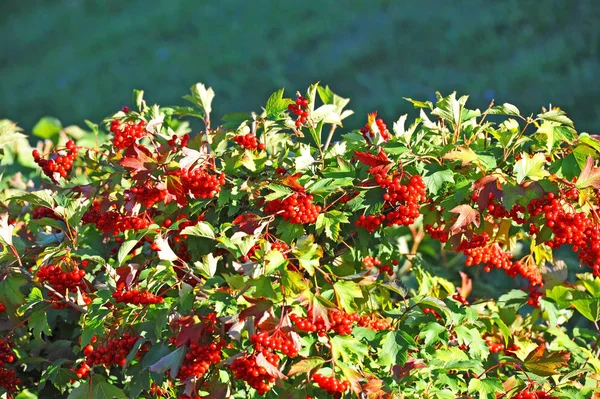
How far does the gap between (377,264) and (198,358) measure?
0.82 metres

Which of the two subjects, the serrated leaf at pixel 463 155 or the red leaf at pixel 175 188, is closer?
the serrated leaf at pixel 463 155

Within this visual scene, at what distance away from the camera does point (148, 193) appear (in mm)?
2547

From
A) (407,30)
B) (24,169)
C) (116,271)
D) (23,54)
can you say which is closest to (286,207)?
(116,271)

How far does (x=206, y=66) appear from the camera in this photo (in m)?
9.41

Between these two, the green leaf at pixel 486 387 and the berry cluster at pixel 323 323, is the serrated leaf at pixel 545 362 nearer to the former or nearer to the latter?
the green leaf at pixel 486 387

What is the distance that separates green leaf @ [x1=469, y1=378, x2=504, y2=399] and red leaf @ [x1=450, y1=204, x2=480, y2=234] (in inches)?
17.5

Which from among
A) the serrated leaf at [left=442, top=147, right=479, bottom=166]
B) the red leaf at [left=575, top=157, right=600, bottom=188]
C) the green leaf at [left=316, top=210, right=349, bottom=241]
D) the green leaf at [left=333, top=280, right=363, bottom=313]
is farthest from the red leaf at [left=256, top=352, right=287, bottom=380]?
the red leaf at [left=575, top=157, right=600, bottom=188]

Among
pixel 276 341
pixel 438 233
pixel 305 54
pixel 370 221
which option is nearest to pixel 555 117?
pixel 438 233

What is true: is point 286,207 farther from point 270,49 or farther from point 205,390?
point 270,49

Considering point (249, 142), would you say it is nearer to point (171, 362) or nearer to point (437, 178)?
point (437, 178)

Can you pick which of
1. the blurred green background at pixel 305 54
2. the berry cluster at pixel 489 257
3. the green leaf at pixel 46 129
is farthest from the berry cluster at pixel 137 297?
the blurred green background at pixel 305 54

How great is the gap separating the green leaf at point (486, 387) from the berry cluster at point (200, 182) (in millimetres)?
938

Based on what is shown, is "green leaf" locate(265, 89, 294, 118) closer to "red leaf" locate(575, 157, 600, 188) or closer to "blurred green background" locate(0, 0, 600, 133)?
"red leaf" locate(575, 157, 600, 188)

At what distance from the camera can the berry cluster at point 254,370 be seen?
2.21 m
